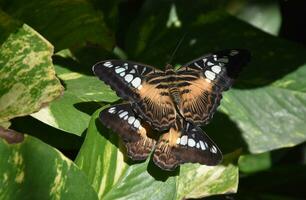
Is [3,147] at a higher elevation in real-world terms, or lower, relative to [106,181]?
higher

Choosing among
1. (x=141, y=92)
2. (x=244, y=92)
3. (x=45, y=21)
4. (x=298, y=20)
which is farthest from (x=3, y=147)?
(x=298, y=20)

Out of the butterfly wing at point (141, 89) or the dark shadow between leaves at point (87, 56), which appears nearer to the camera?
the butterfly wing at point (141, 89)

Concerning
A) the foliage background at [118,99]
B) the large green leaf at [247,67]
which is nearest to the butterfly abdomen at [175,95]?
the foliage background at [118,99]

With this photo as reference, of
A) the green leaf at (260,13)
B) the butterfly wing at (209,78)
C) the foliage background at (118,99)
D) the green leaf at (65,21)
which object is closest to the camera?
the foliage background at (118,99)

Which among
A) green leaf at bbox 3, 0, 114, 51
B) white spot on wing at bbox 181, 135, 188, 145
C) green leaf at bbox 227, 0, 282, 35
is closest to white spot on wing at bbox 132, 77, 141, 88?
white spot on wing at bbox 181, 135, 188, 145

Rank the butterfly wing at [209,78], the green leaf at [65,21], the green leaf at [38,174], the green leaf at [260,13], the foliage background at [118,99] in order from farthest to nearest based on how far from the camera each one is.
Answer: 1. the green leaf at [260,13]
2. the green leaf at [65,21]
3. the butterfly wing at [209,78]
4. the foliage background at [118,99]
5. the green leaf at [38,174]

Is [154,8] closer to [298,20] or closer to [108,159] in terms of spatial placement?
[298,20]

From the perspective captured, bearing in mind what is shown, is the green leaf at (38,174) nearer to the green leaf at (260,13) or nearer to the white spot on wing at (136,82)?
the white spot on wing at (136,82)
